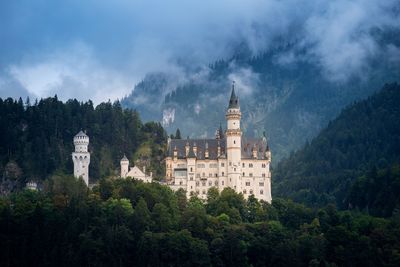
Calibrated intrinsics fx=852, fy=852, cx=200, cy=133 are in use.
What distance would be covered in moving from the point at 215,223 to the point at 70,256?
1841cm

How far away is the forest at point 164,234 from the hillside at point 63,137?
1651 cm

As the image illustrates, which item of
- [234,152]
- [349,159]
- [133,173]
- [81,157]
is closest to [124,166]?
[133,173]

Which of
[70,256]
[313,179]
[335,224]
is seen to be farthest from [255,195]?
→ [313,179]

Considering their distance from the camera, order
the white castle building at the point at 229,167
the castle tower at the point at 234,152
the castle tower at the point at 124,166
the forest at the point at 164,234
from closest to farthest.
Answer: the forest at the point at 164,234 → the castle tower at the point at 234,152 → the white castle building at the point at 229,167 → the castle tower at the point at 124,166

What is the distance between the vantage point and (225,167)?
117438mm

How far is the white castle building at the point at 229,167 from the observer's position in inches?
4596

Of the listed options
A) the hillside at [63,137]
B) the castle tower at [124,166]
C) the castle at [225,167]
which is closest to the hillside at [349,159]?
the castle at [225,167]

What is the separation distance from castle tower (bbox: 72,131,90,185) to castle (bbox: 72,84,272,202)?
1.40 metres

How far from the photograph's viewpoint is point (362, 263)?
102000 mm

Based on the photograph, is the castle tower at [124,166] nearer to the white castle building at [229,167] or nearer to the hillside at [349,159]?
the white castle building at [229,167]

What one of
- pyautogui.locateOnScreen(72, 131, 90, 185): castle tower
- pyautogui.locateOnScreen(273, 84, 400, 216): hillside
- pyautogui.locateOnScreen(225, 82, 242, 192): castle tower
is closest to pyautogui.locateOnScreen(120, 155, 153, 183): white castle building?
pyautogui.locateOnScreen(72, 131, 90, 185): castle tower

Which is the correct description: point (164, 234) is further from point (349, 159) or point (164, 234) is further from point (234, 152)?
point (349, 159)

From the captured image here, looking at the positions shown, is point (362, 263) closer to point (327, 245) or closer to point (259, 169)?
point (327, 245)

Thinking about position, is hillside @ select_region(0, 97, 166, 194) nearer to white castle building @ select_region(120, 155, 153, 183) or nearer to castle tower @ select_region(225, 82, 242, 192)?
white castle building @ select_region(120, 155, 153, 183)
